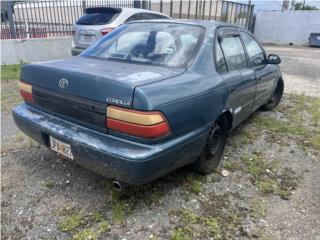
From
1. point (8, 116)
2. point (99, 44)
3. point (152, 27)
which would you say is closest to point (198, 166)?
point (152, 27)

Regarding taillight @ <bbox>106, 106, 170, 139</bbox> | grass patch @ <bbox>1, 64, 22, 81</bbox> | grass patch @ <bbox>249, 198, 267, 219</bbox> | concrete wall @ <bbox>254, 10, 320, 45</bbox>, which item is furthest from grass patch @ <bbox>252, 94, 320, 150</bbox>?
concrete wall @ <bbox>254, 10, 320, 45</bbox>

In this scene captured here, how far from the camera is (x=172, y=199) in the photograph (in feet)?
9.09

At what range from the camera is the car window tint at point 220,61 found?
→ 3077 mm

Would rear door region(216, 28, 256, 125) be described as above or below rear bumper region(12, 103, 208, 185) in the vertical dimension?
above

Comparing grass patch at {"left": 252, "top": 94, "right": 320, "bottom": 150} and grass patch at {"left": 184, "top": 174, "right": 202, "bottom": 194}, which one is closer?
grass patch at {"left": 184, "top": 174, "right": 202, "bottom": 194}

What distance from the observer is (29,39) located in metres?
9.47

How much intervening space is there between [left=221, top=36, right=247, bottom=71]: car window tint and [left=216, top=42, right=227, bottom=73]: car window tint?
0.34ft

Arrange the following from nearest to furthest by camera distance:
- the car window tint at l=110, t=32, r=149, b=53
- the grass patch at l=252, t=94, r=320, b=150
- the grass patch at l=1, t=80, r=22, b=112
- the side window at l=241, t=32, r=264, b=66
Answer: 1. the car window tint at l=110, t=32, r=149, b=53
2. the side window at l=241, t=32, r=264, b=66
3. the grass patch at l=252, t=94, r=320, b=150
4. the grass patch at l=1, t=80, r=22, b=112

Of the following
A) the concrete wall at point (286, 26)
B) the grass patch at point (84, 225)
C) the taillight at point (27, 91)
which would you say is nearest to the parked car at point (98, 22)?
the taillight at point (27, 91)

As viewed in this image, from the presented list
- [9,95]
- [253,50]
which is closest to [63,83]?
[253,50]

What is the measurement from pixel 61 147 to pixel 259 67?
9.61 ft

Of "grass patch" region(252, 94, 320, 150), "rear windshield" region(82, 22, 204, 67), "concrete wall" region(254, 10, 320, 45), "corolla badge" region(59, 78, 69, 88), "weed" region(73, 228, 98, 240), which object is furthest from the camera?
"concrete wall" region(254, 10, 320, 45)

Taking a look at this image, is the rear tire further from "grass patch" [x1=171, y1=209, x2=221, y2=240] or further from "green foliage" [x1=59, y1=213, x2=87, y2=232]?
"green foliage" [x1=59, y1=213, x2=87, y2=232]

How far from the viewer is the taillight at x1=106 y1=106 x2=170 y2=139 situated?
217 centimetres
